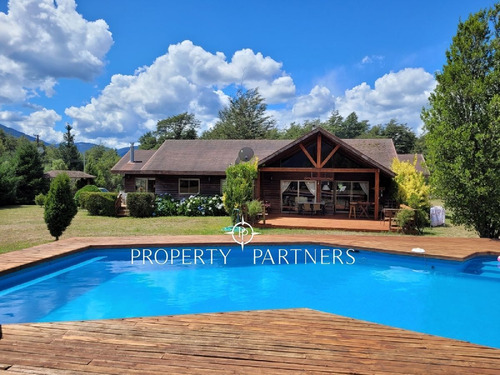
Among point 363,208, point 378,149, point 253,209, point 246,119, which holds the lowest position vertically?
point 363,208

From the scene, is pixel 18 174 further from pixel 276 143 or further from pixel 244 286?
pixel 244 286

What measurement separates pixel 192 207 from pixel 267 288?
430 inches

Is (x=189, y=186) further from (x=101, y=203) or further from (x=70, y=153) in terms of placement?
(x=70, y=153)

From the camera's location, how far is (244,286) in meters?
7.83

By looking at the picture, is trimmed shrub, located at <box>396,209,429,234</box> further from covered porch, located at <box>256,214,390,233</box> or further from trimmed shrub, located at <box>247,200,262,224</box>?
trimmed shrub, located at <box>247,200,262,224</box>

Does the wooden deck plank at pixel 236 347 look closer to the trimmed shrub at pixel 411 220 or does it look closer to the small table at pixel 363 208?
the trimmed shrub at pixel 411 220

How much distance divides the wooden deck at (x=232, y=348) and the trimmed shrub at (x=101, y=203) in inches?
554

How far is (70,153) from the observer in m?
47.8

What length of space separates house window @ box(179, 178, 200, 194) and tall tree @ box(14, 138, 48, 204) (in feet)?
49.5

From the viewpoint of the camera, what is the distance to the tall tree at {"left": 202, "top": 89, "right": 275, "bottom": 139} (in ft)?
157

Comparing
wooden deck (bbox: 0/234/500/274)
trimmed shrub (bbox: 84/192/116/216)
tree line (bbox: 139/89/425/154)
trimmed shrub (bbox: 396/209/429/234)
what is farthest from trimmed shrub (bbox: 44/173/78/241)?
tree line (bbox: 139/89/425/154)

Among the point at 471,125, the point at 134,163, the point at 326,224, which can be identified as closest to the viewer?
the point at 471,125

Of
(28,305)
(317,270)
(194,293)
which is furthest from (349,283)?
(28,305)

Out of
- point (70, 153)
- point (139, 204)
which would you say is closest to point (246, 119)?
point (70, 153)
